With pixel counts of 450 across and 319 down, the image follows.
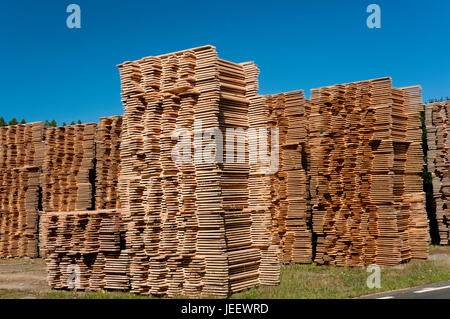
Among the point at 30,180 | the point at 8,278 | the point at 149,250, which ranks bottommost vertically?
the point at 8,278

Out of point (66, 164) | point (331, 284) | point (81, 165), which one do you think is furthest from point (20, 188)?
point (331, 284)

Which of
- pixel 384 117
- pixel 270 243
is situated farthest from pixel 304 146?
pixel 270 243

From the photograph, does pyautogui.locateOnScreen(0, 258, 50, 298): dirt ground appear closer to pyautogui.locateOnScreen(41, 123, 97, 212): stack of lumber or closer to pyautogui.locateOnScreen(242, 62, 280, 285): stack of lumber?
pyautogui.locateOnScreen(41, 123, 97, 212): stack of lumber

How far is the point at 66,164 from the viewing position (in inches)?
941

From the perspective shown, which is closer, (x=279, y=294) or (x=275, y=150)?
(x=279, y=294)

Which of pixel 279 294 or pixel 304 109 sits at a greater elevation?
pixel 304 109

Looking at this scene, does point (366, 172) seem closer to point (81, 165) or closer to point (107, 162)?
point (107, 162)

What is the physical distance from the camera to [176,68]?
1427cm

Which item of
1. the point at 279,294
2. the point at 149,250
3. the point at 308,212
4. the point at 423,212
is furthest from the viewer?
the point at 308,212

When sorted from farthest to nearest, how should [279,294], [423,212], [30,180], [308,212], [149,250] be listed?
[30,180], [308,212], [423,212], [149,250], [279,294]

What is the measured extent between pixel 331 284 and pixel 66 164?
13.8 metres

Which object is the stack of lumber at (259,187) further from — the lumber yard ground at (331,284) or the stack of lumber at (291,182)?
the stack of lumber at (291,182)

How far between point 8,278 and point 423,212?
14.2m
